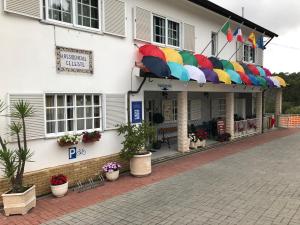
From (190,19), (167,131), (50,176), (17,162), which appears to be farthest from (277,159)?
(17,162)

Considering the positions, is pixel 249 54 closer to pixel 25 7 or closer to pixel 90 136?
pixel 90 136

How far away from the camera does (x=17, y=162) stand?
7543 millimetres

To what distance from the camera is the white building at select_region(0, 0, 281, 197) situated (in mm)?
7688

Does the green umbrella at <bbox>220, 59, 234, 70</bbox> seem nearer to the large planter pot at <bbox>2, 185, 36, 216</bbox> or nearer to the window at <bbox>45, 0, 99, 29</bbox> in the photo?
the window at <bbox>45, 0, 99, 29</bbox>

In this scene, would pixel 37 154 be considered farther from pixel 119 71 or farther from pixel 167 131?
pixel 167 131

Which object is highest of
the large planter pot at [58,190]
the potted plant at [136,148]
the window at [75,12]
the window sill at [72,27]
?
the window at [75,12]

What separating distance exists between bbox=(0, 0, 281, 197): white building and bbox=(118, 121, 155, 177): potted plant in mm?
474

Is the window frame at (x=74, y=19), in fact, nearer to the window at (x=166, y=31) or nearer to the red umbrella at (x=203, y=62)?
the window at (x=166, y=31)

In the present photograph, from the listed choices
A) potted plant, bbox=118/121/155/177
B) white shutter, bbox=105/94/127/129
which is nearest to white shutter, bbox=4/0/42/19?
white shutter, bbox=105/94/127/129

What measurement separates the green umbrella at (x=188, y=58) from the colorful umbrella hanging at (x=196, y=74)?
0.38 meters

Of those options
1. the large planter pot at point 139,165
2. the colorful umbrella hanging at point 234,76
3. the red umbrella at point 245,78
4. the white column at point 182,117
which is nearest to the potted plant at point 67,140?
the large planter pot at point 139,165

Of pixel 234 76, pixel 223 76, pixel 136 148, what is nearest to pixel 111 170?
pixel 136 148

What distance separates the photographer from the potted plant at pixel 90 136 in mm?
9125

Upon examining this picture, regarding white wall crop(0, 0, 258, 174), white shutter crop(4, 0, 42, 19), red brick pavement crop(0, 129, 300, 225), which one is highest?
white shutter crop(4, 0, 42, 19)
